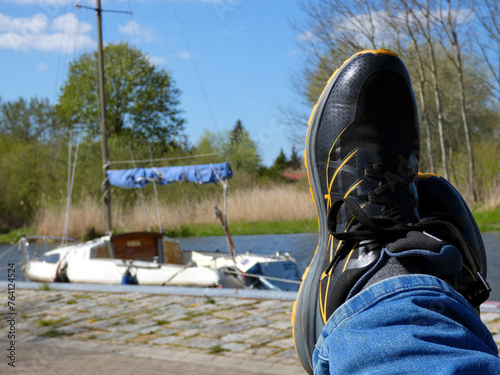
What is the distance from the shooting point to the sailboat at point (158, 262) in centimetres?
959

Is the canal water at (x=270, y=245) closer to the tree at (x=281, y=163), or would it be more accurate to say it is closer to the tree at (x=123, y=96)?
the tree at (x=281, y=163)

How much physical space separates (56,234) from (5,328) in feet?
50.3

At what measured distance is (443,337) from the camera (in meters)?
1.18

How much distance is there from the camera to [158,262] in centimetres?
1197

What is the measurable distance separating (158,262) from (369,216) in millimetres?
10534

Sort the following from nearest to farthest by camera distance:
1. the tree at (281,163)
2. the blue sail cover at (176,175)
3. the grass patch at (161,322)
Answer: the grass patch at (161,322), the blue sail cover at (176,175), the tree at (281,163)

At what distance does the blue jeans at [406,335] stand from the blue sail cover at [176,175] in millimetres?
10498

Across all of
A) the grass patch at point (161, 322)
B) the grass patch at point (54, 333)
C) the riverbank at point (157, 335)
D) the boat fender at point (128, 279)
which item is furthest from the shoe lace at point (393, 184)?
the boat fender at point (128, 279)

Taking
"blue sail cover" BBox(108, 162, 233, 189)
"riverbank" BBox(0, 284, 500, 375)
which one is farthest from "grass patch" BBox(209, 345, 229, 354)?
"blue sail cover" BBox(108, 162, 233, 189)

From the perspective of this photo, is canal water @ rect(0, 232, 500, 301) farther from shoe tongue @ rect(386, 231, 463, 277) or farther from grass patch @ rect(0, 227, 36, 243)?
shoe tongue @ rect(386, 231, 463, 277)

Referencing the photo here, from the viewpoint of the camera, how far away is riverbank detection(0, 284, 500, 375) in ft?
9.94

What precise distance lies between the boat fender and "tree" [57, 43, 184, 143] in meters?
26.7

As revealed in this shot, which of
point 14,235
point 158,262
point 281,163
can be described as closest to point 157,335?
point 158,262

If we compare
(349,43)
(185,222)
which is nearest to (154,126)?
(185,222)
